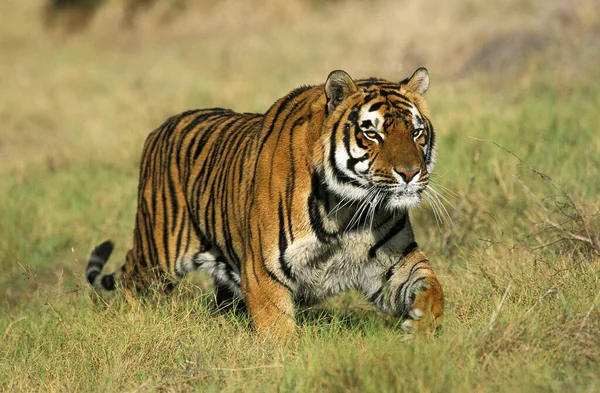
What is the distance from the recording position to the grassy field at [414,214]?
3230 mm

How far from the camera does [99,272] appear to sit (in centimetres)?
496

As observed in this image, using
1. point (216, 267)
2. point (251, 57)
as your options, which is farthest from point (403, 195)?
point (251, 57)

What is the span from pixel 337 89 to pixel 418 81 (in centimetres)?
41

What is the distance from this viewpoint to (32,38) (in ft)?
63.4

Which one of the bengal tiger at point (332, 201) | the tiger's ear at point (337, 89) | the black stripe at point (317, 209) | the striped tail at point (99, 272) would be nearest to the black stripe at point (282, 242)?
the bengal tiger at point (332, 201)

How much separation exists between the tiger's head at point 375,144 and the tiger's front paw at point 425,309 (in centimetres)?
34

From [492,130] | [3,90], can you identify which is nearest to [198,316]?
[492,130]

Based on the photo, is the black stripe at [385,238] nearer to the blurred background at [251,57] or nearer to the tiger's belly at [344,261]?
the tiger's belly at [344,261]

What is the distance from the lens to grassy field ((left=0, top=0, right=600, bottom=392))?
3230 millimetres

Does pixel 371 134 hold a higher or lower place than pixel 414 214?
higher

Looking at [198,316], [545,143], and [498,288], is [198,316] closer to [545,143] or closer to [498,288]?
[498,288]

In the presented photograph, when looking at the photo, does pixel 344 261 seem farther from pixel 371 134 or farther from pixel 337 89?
pixel 337 89

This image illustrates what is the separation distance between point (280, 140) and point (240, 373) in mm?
1036

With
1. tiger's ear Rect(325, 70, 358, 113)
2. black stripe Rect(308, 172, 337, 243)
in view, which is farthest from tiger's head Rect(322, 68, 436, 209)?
black stripe Rect(308, 172, 337, 243)
